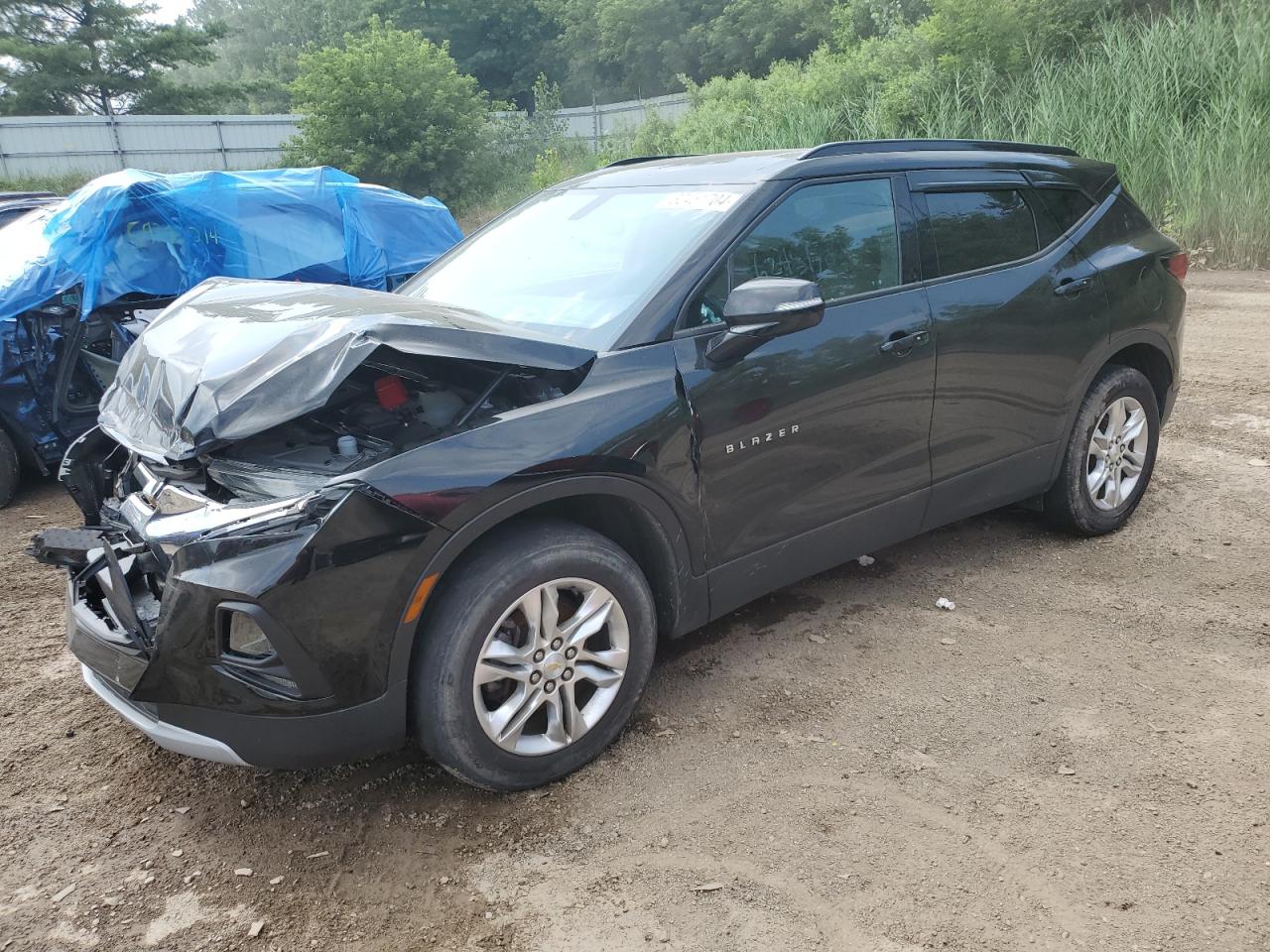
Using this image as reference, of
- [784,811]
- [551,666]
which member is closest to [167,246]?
[551,666]

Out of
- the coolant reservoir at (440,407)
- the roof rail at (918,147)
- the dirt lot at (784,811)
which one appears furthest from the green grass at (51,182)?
the coolant reservoir at (440,407)

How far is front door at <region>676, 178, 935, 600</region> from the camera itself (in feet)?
10.0

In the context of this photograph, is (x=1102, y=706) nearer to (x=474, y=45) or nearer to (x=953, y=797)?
(x=953, y=797)

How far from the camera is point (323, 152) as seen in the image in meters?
23.2

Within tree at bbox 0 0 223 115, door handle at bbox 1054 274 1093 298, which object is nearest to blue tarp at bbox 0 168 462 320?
door handle at bbox 1054 274 1093 298

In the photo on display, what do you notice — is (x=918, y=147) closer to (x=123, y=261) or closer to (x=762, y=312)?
(x=762, y=312)

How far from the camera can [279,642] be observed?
2307 millimetres

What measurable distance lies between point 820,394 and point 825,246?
0.57 metres

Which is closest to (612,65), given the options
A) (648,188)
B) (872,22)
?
(872,22)

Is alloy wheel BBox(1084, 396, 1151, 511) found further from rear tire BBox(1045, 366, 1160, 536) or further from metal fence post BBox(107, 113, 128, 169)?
metal fence post BBox(107, 113, 128, 169)

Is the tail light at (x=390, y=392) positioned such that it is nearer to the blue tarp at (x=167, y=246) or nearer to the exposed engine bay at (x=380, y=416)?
the exposed engine bay at (x=380, y=416)

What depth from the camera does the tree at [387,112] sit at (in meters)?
22.8

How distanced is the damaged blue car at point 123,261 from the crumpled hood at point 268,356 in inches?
113

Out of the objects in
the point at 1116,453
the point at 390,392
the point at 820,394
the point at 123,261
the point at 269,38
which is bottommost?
the point at 1116,453
